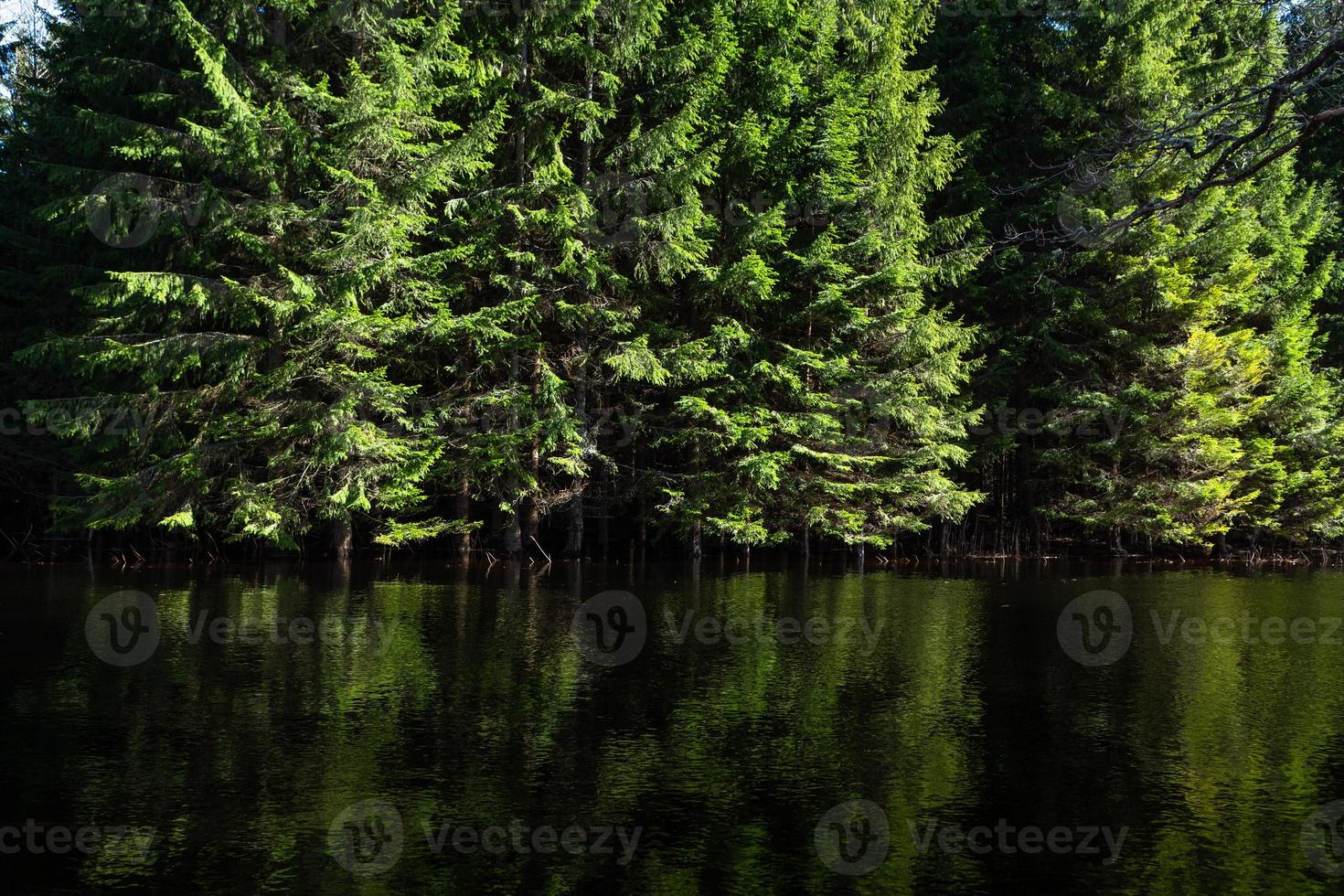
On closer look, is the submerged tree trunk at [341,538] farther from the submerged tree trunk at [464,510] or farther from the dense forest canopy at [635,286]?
the submerged tree trunk at [464,510]

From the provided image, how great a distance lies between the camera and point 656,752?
793 centimetres

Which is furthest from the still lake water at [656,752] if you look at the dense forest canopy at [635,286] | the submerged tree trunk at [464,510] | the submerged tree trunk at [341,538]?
→ the submerged tree trunk at [464,510]

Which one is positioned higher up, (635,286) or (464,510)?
(635,286)

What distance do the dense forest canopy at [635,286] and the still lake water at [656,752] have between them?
696cm

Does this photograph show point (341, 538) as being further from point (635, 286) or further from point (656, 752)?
point (656, 752)

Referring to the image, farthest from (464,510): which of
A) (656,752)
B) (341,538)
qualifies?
(656,752)

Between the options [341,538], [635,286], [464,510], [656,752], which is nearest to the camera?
[656,752]

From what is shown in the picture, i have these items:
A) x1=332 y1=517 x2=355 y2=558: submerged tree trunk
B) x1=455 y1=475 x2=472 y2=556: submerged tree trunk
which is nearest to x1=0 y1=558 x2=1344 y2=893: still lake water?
x1=332 y1=517 x2=355 y2=558: submerged tree trunk

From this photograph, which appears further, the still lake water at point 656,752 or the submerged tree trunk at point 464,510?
the submerged tree trunk at point 464,510

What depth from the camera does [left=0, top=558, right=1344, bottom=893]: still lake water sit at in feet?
19.0

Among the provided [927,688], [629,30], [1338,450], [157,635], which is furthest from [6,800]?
[1338,450]

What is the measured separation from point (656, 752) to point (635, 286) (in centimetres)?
1709

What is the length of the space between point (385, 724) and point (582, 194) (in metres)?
15.2

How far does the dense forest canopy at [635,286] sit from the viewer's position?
20391mm
